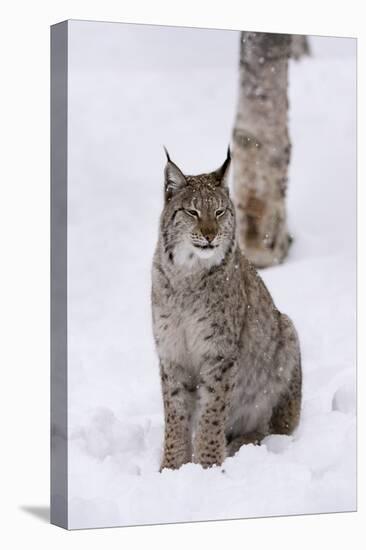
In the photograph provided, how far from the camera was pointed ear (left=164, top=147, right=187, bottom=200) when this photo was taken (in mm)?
8414

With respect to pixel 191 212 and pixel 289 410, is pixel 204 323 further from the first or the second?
pixel 289 410

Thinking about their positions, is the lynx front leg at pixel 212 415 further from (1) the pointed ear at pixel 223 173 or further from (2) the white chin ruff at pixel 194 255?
(1) the pointed ear at pixel 223 173

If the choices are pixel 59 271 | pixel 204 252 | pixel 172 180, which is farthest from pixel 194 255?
pixel 59 271

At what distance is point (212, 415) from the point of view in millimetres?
8539

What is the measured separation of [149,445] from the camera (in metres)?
8.59

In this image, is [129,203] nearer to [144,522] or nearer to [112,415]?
[112,415]

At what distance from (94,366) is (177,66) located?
1.99m

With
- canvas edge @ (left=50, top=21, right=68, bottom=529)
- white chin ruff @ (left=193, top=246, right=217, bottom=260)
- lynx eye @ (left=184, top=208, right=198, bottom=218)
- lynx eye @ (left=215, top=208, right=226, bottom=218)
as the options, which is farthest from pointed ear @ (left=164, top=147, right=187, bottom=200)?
canvas edge @ (left=50, top=21, right=68, bottom=529)

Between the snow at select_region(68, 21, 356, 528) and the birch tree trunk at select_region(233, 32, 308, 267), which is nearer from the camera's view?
the snow at select_region(68, 21, 356, 528)

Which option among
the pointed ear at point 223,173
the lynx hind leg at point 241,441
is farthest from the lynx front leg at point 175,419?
the pointed ear at point 223,173

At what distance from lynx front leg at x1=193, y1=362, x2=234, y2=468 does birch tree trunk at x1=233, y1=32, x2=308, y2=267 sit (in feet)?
3.13

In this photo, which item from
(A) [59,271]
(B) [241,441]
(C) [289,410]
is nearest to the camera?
(A) [59,271]

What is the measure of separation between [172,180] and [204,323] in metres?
0.92

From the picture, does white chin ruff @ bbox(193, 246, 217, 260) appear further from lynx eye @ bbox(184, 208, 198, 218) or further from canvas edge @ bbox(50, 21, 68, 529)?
Result: canvas edge @ bbox(50, 21, 68, 529)
